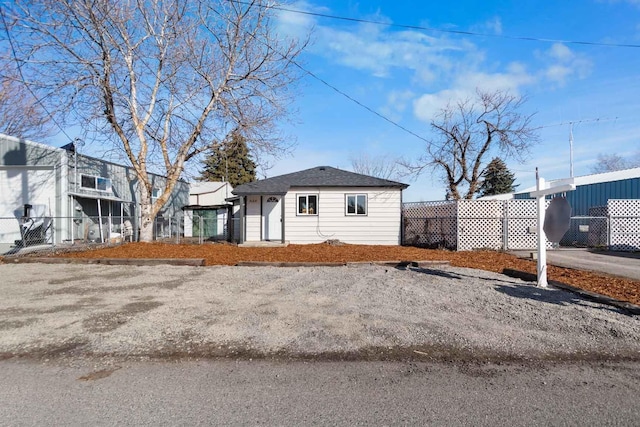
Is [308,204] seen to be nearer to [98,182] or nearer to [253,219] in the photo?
[253,219]

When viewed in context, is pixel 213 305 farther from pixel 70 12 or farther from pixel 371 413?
pixel 70 12

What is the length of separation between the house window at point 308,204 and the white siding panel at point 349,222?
213mm

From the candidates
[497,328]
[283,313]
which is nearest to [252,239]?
[283,313]

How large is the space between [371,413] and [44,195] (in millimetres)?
18253

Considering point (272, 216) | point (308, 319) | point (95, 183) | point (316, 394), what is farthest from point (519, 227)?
Answer: point (95, 183)

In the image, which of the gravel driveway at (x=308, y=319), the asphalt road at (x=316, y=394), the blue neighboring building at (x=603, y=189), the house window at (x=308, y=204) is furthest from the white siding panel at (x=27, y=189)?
the blue neighboring building at (x=603, y=189)

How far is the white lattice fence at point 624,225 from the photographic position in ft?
49.6

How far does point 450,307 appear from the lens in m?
5.50

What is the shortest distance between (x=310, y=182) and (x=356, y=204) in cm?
244

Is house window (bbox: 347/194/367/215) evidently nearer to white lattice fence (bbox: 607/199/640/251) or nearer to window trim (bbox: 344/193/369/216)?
window trim (bbox: 344/193/369/216)

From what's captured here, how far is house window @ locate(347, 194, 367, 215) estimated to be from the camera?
17.2m

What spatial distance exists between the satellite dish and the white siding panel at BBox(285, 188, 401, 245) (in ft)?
34.3

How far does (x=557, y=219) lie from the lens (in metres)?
6.54

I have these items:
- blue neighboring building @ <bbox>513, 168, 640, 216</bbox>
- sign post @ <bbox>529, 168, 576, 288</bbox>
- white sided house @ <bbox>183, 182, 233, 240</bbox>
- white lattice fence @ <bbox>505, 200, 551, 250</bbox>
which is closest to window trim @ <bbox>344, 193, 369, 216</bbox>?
white lattice fence @ <bbox>505, 200, 551, 250</bbox>
